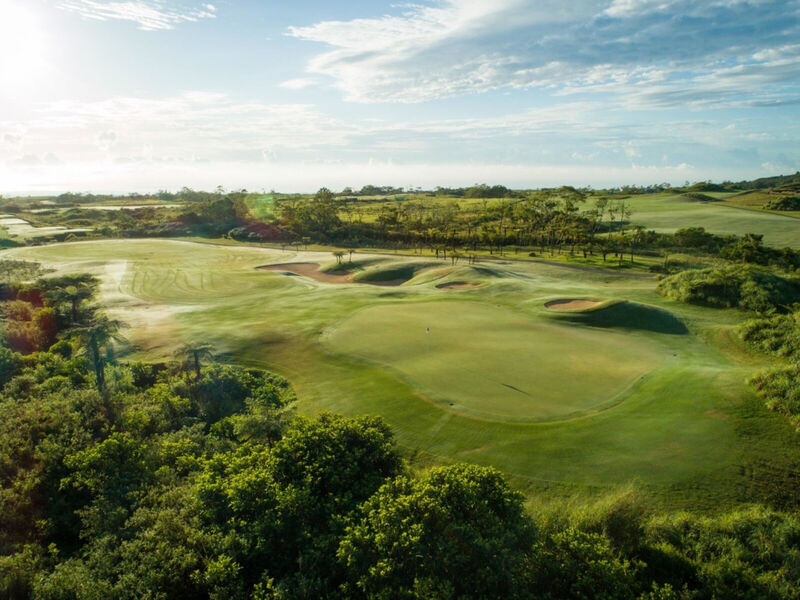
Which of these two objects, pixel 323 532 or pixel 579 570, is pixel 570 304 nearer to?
pixel 579 570

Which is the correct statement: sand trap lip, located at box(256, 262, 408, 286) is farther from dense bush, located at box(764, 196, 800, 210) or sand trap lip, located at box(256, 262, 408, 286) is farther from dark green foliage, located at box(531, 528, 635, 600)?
dense bush, located at box(764, 196, 800, 210)

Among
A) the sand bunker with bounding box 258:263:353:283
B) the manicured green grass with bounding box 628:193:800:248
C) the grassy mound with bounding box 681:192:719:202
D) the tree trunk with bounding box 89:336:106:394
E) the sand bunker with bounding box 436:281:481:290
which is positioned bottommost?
the tree trunk with bounding box 89:336:106:394

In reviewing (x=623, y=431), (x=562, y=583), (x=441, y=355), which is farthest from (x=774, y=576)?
(x=441, y=355)

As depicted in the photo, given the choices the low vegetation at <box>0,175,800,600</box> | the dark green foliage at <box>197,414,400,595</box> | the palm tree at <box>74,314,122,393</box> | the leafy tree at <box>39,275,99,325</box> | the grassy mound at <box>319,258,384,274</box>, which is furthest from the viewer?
the grassy mound at <box>319,258,384,274</box>

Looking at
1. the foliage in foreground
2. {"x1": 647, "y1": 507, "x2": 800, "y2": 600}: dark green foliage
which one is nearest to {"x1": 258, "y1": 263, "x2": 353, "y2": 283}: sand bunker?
the foliage in foreground

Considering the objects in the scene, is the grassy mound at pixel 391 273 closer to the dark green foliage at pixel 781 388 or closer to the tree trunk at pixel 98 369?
the tree trunk at pixel 98 369

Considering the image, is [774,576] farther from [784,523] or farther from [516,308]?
[516,308]

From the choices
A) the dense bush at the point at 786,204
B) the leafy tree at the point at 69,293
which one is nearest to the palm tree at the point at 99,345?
the leafy tree at the point at 69,293
